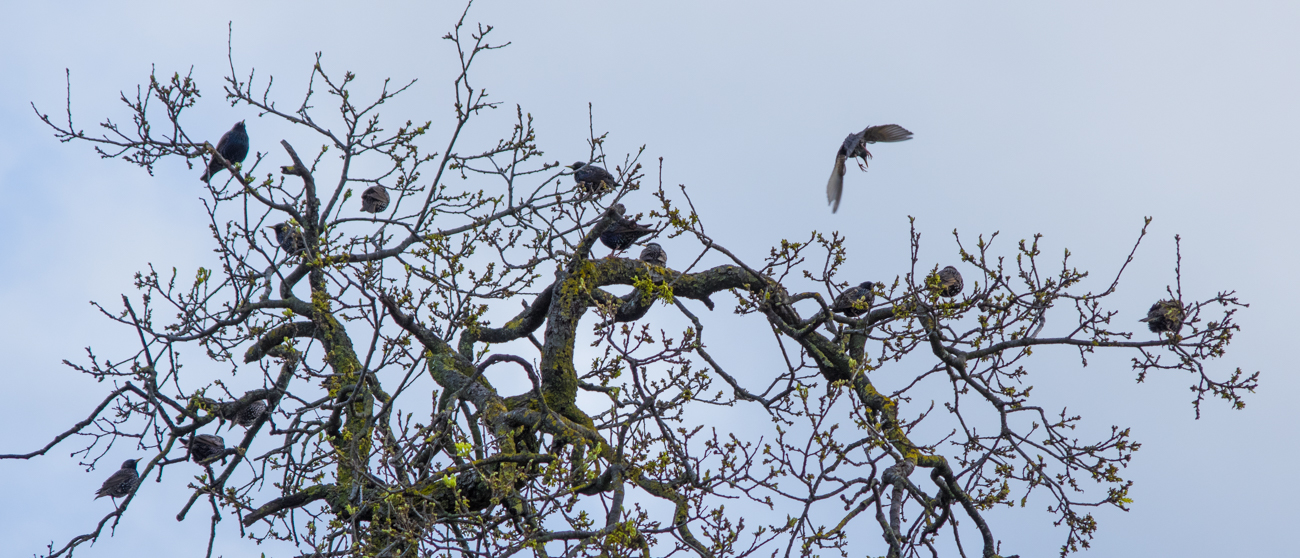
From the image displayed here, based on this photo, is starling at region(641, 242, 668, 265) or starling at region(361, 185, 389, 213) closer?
starling at region(641, 242, 668, 265)

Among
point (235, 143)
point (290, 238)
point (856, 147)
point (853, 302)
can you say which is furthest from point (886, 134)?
point (235, 143)

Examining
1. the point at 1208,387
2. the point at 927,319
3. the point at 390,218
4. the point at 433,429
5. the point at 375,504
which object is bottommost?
the point at 375,504

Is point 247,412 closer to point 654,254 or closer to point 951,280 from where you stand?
point 654,254

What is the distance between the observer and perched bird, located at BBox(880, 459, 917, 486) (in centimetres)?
505

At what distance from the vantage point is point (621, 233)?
21.3 feet

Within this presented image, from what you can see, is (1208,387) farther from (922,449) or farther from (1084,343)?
(922,449)

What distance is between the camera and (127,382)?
584 cm

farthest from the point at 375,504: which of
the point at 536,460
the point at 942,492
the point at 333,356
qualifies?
the point at 942,492

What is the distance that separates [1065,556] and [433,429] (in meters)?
4.14

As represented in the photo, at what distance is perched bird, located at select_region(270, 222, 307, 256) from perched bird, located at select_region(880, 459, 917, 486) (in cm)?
392

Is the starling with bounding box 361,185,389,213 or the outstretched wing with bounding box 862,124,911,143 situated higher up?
the starling with bounding box 361,185,389,213

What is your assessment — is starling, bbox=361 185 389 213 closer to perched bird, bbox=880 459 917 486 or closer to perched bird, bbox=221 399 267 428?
perched bird, bbox=221 399 267 428

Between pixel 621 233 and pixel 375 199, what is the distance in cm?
331

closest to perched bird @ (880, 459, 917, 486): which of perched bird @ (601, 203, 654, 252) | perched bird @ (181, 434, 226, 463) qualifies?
perched bird @ (601, 203, 654, 252)
